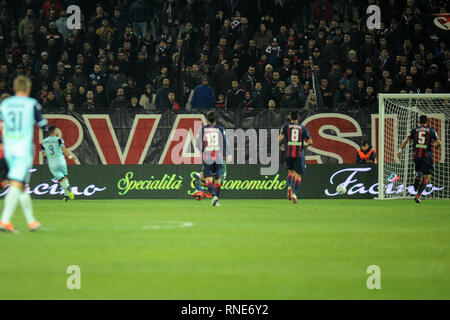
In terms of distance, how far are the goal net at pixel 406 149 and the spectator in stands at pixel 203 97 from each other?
4.91 m

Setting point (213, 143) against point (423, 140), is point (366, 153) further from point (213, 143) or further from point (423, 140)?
point (213, 143)

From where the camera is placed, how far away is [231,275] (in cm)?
792

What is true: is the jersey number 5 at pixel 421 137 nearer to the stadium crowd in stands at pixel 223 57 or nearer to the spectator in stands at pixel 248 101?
the stadium crowd in stands at pixel 223 57

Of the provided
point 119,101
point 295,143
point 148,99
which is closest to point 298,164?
point 295,143

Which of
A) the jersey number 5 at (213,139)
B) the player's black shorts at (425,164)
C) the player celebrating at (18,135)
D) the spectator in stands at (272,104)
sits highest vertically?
the player celebrating at (18,135)

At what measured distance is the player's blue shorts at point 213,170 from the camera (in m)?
19.0

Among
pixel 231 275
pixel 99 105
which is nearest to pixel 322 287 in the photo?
pixel 231 275

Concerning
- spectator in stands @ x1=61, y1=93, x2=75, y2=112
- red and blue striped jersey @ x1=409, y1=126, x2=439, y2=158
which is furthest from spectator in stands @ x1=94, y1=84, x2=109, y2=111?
red and blue striped jersey @ x1=409, y1=126, x2=439, y2=158

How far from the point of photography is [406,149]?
2319 centimetres

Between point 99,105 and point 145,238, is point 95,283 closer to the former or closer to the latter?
point 145,238

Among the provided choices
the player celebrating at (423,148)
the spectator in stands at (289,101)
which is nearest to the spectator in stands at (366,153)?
the player celebrating at (423,148)

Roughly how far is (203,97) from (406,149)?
6.18 metres

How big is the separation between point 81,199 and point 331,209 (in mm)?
7852

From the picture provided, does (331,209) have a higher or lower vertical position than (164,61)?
lower
